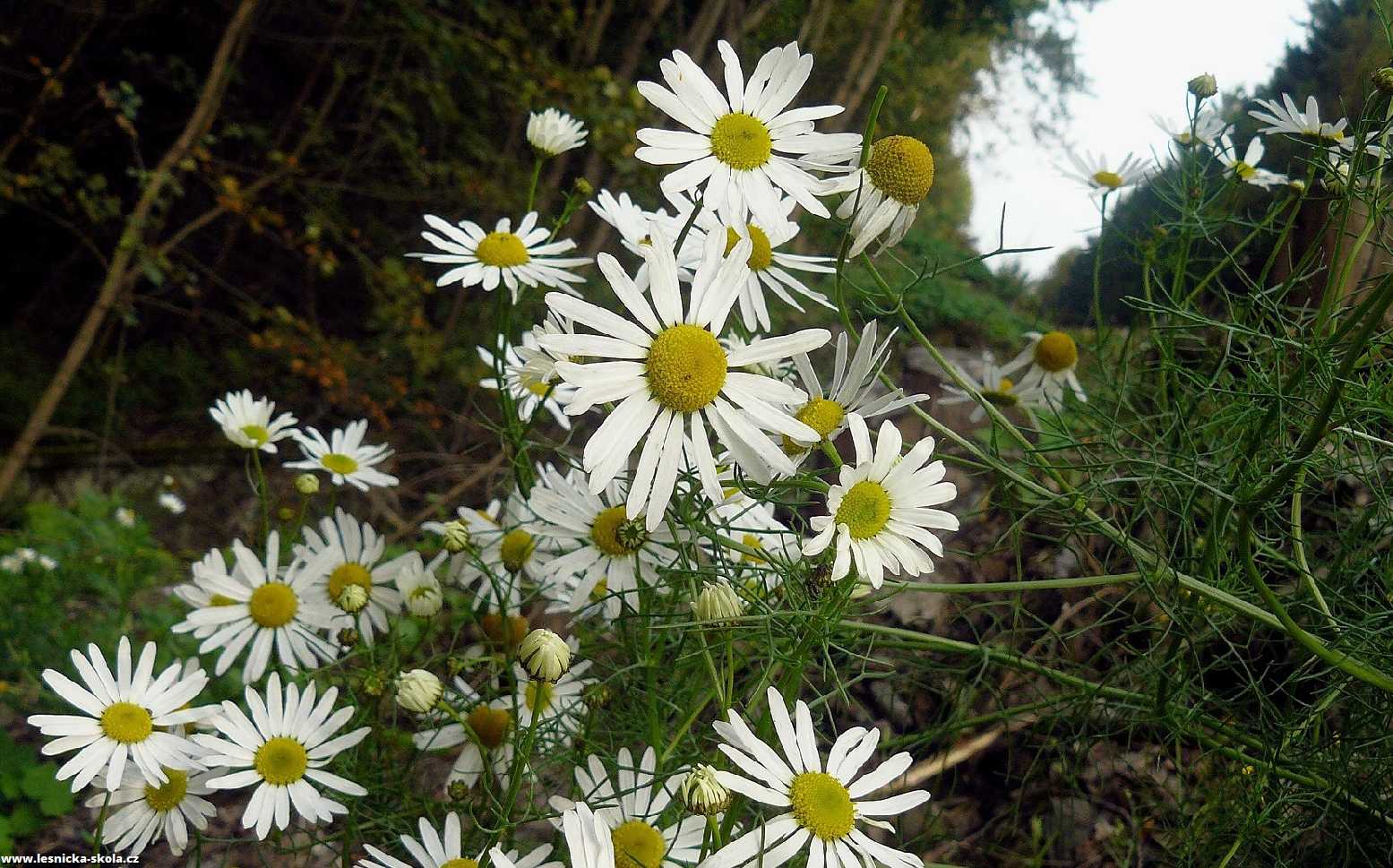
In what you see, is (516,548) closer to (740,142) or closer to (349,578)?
(349,578)

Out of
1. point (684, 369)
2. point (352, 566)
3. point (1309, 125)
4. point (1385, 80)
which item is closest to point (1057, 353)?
point (1309, 125)

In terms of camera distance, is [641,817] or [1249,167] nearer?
[641,817]

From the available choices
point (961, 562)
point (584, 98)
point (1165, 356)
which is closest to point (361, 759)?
point (1165, 356)

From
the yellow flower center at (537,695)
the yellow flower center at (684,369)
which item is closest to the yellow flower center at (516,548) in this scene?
the yellow flower center at (537,695)

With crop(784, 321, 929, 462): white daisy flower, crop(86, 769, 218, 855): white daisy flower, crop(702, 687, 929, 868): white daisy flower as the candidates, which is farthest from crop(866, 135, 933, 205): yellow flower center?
crop(86, 769, 218, 855): white daisy flower

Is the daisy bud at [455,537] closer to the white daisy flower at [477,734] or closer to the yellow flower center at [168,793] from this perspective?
the white daisy flower at [477,734]

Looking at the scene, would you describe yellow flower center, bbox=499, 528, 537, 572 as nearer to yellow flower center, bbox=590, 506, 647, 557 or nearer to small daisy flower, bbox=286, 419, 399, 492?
yellow flower center, bbox=590, 506, 647, 557

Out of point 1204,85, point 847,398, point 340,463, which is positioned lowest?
point 847,398
